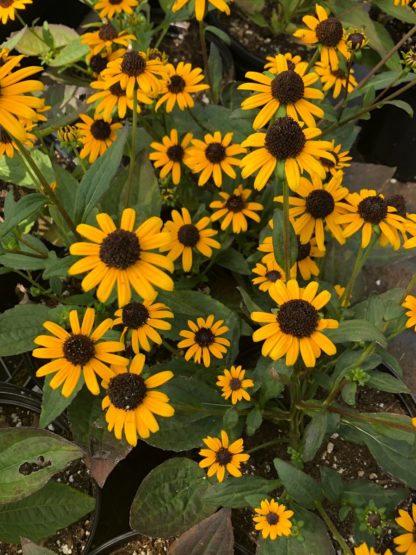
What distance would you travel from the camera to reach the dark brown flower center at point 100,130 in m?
1.40

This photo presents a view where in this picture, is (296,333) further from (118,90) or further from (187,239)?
(118,90)

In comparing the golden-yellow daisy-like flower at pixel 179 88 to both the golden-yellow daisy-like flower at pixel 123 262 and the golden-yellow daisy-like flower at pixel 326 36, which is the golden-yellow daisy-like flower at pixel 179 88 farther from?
the golden-yellow daisy-like flower at pixel 123 262

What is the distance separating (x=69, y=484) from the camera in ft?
4.66

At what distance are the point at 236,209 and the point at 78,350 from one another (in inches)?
24.5

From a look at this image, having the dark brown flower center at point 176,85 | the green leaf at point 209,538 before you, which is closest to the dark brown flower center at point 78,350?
the green leaf at point 209,538

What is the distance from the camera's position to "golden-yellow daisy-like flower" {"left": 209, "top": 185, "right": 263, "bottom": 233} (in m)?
1.41

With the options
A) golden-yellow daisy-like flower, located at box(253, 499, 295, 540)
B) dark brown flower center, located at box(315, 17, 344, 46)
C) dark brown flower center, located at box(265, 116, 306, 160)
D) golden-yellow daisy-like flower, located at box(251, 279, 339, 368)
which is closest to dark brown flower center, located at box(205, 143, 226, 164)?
dark brown flower center, located at box(315, 17, 344, 46)

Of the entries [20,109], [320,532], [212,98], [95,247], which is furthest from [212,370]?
[212,98]

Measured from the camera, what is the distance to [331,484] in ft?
3.90

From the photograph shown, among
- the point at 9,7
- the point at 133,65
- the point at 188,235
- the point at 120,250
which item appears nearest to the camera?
the point at 120,250

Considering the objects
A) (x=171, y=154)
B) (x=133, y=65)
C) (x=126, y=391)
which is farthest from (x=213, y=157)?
(x=126, y=391)

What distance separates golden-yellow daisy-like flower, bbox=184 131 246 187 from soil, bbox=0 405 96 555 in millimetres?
779

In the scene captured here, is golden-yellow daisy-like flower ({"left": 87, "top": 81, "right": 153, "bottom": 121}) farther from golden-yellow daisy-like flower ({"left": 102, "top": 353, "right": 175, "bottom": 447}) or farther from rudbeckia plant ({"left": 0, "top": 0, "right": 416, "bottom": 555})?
golden-yellow daisy-like flower ({"left": 102, "top": 353, "right": 175, "bottom": 447})

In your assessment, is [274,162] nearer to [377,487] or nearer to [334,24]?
[334,24]
